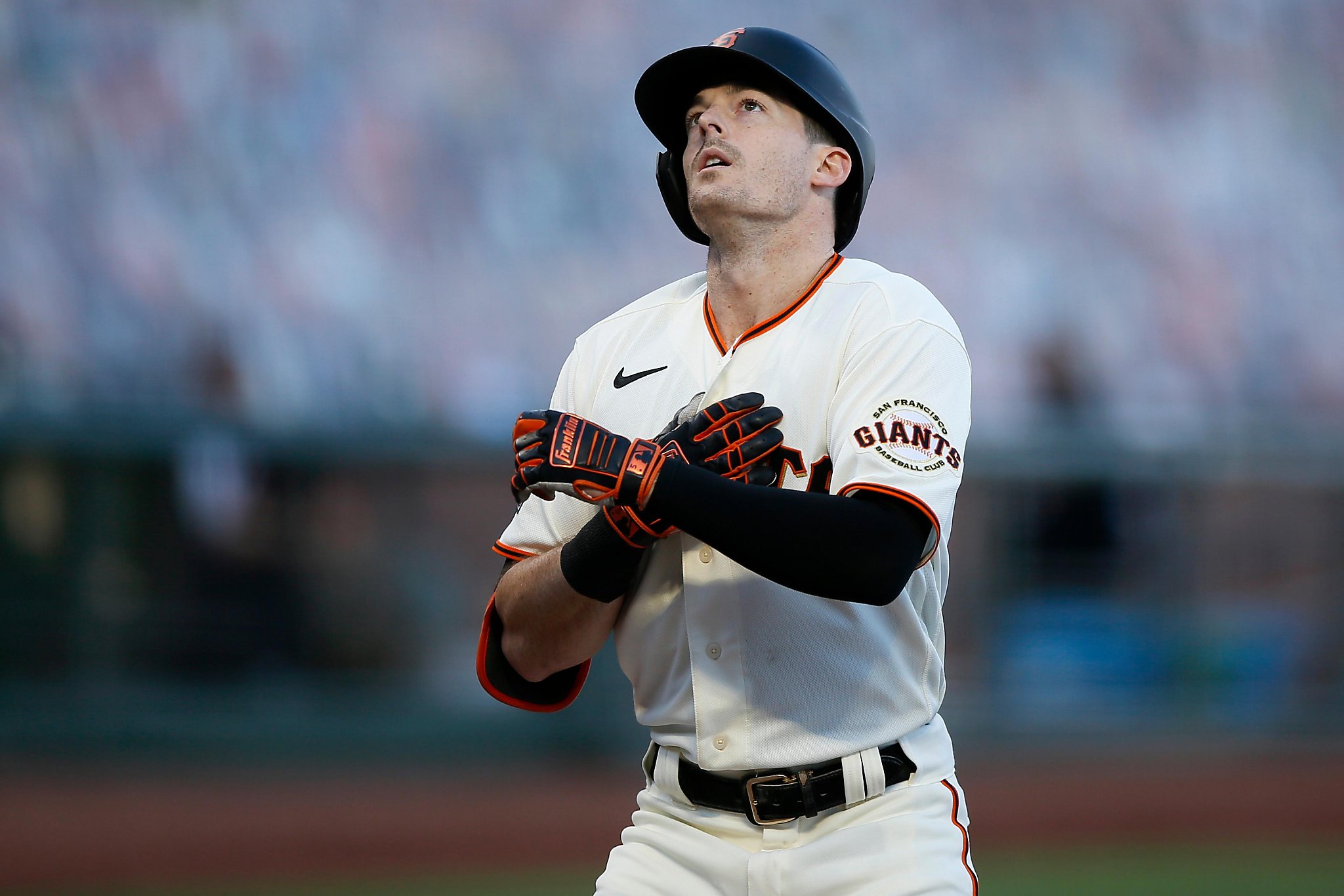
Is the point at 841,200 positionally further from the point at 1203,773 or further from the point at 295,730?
the point at 1203,773

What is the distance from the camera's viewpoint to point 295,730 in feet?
25.9

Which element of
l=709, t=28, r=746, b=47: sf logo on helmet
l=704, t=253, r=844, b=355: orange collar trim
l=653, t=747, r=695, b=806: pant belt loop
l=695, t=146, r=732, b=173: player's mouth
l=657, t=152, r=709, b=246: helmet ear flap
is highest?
l=709, t=28, r=746, b=47: sf logo on helmet

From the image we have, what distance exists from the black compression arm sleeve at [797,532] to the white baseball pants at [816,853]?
369 millimetres

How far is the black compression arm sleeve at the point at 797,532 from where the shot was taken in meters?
1.76

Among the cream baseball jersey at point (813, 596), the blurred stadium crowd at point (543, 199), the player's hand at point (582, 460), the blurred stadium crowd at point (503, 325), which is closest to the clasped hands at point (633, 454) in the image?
the player's hand at point (582, 460)

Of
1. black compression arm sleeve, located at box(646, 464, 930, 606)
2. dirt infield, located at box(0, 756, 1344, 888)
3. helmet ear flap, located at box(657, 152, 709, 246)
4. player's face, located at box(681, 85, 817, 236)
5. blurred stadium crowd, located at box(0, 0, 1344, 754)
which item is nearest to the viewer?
black compression arm sleeve, located at box(646, 464, 930, 606)

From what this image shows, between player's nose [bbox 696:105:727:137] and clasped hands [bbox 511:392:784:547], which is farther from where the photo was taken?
player's nose [bbox 696:105:727:137]

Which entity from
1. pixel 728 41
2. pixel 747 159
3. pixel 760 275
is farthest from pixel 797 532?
pixel 728 41

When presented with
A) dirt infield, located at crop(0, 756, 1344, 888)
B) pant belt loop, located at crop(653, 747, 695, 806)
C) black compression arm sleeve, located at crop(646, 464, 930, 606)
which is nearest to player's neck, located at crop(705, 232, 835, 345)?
black compression arm sleeve, located at crop(646, 464, 930, 606)

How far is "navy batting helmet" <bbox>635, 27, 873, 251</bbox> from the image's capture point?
2.26 meters

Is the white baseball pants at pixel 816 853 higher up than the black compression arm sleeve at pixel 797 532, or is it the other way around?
the black compression arm sleeve at pixel 797 532

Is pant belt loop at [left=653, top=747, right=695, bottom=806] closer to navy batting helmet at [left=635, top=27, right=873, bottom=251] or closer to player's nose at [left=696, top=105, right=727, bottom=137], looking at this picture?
navy batting helmet at [left=635, top=27, right=873, bottom=251]

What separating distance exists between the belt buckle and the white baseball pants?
0.01 meters

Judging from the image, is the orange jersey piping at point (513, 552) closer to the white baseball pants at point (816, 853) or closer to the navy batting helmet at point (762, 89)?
the white baseball pants at point (816, 853)
